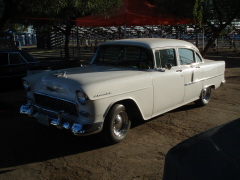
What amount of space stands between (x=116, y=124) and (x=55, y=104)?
1.03m

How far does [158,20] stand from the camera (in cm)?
1080

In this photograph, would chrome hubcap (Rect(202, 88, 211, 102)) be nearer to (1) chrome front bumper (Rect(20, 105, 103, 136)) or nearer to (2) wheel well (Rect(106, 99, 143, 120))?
(2) wheel well (Rect(106, 99, 143, 120))

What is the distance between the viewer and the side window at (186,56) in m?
5.82

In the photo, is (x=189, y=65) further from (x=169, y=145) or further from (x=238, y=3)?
(x=238, y=3)

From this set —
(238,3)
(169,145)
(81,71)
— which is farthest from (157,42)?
(238,3)

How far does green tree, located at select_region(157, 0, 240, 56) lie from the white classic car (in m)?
5.00

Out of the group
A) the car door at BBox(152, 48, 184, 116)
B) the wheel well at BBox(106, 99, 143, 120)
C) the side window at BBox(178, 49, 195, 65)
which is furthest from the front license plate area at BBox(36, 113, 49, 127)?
the side window at BBox(178, 49, 195, 65)

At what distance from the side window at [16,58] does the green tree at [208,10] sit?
5.74 metres

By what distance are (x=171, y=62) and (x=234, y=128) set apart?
3.39 metres

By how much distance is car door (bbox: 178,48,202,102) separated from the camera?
5.71m

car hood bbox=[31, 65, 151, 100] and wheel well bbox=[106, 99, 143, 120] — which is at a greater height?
car hood bbox=[31, 65, 151, 100]

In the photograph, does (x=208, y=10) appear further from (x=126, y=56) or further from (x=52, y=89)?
(x=52, y=89)

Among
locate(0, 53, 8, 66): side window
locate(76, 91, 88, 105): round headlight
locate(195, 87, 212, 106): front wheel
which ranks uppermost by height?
locate(0, 53, 8, 66): side window

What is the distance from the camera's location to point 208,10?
1157 cm
